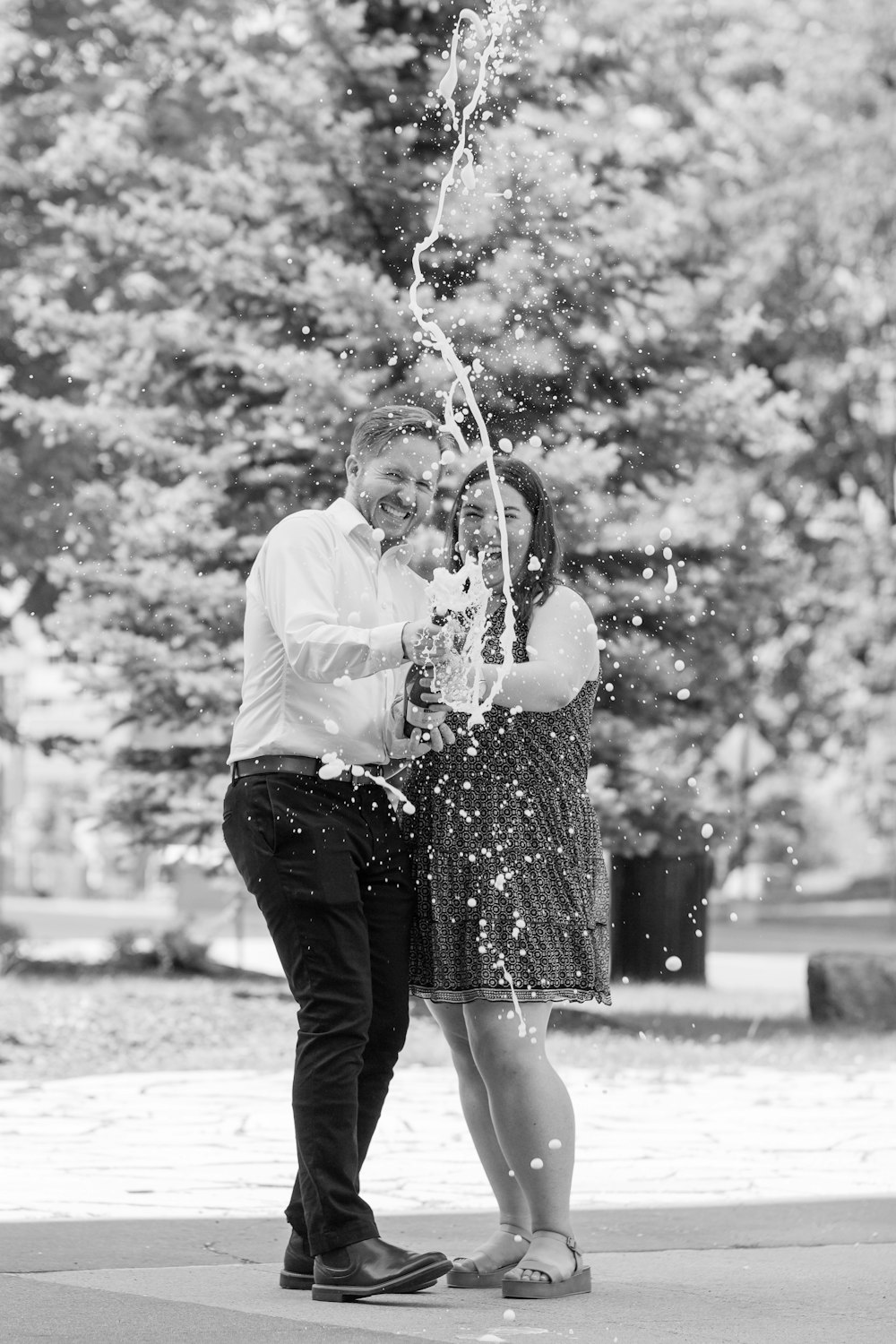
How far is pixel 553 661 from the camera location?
14.7 feet

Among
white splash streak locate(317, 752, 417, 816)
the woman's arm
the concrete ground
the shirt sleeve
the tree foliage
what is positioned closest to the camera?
the concrete ground

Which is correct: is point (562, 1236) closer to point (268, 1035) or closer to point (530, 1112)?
point (530, 1112)

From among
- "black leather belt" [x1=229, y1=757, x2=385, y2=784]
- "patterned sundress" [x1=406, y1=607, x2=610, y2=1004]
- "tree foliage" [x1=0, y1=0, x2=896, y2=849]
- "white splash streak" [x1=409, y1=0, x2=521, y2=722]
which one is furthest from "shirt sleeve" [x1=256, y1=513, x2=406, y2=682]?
"tree foliage" [x1=0, y1=0, x2=896, y2=849]

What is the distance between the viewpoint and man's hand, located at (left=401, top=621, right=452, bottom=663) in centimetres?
416

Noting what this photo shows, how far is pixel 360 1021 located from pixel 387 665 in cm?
79

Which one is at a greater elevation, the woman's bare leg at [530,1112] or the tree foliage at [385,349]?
the tree foliage at [385,349]

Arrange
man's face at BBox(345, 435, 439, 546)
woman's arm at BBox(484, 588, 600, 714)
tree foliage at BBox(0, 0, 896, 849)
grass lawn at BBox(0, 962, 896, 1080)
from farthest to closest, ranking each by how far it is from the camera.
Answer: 1. tree foliage at BBox(0, 0, 896, 849)
2. grass lawn at BBox(0, 962, 896, 1080)
3. man's face at BBox(345, 435, 439, 546)
4. woman's arm at BBox(484, 588, 600, 714)

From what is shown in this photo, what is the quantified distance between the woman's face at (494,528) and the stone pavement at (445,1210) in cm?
166

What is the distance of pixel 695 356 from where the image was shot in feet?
36.4

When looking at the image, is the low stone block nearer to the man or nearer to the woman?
the woman

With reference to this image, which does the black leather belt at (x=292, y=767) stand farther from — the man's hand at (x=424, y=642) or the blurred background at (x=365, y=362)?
the blurred background at (x=365, y=362)

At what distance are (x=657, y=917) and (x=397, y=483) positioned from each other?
10.9 metres

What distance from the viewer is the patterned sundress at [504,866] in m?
4.43

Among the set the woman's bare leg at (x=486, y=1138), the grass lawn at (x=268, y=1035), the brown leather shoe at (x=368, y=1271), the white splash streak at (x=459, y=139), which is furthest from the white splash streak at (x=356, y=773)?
the grass lawn at (x=268, y=1035)
